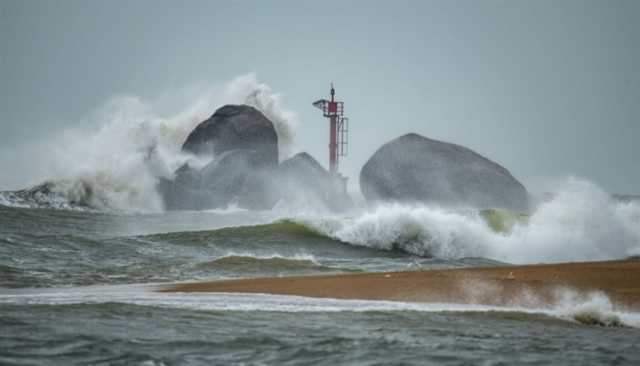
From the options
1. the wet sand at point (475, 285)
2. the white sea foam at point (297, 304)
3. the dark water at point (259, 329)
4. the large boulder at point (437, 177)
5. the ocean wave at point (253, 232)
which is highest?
the large boulder at point (437, 177)

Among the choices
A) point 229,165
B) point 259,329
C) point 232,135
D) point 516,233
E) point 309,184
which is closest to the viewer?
point 259,329

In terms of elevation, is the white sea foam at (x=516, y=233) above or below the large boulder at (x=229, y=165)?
below

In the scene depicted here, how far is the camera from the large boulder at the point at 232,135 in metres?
46.8

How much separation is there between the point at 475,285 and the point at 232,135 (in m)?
40.5

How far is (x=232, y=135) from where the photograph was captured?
47.1 m

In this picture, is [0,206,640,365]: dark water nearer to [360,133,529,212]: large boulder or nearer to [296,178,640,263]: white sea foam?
[296,178,640,263]: white sea foam

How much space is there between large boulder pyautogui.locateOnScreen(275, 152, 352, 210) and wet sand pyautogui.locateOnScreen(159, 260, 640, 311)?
3121 cm

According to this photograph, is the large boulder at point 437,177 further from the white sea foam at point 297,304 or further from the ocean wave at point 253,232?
the white sea foam at point 297,304

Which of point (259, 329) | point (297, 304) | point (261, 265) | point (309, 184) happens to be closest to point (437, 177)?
point (309, 184)

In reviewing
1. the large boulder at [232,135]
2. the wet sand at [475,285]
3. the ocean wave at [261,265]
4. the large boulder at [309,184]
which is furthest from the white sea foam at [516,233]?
the large boulder at [232,135]

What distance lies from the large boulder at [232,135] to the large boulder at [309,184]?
3.04m

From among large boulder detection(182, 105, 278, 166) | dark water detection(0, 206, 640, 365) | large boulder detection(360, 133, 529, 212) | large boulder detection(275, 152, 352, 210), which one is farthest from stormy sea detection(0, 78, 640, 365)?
large boulder detection(182, 105, 278, 166)

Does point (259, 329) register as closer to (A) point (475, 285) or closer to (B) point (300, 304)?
(B) point (300, 304)

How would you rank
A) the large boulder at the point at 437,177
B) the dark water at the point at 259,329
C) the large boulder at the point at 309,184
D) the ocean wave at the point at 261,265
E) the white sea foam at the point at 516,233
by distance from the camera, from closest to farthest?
1. the dark water at the point at 259,329
2. the ocean wave at the point at 261,265
3. the white sea foam at the point at 516,233
4. the large boulder at the point at 437,177
5. the large boulder at the point at 309,184
